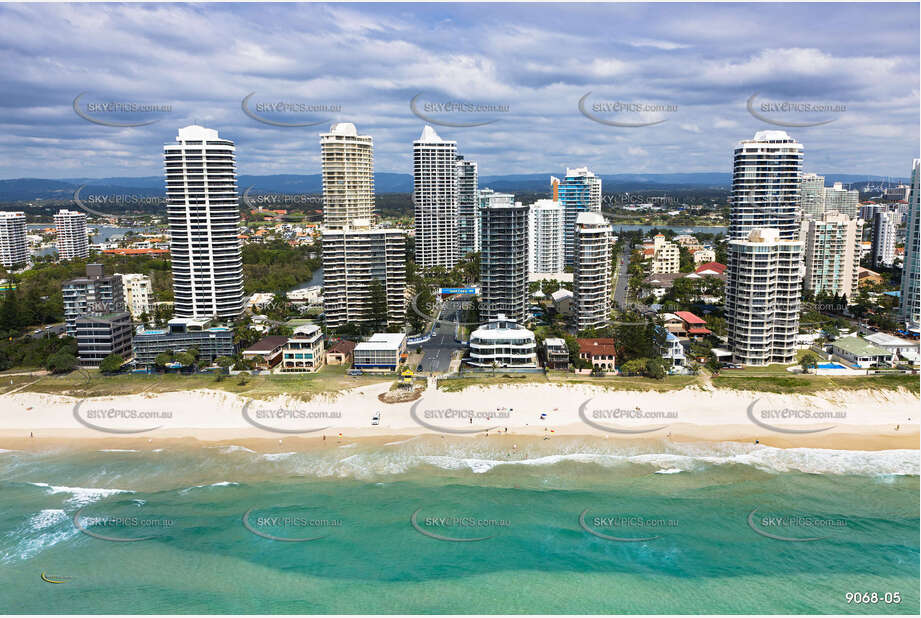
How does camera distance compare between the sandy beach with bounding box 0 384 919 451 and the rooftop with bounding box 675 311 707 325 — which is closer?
the sandy beach with bounding box 0 384 919 451

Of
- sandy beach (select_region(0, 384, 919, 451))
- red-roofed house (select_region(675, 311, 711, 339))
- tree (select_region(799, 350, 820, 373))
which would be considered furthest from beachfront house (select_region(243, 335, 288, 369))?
tree (select_region(799, 350, 820, 373))

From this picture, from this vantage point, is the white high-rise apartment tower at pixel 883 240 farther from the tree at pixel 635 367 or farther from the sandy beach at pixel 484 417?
the tree at pixel 635 367

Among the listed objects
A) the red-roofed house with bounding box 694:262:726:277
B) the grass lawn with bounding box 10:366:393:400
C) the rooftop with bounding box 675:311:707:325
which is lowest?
the grass lawn with bounding box 10:366:393:400

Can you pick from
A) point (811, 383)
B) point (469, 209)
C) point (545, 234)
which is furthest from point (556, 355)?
point (469, 209)

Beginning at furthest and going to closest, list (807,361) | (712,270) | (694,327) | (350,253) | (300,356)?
(712,270) → (350,253) → (694,327) → (300,356) → (807,361)

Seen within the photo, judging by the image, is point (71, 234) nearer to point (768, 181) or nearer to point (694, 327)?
point (694, 327)

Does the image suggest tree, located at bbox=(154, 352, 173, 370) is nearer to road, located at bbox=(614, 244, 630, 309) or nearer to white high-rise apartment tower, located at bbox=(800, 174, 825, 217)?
road, located at bbox=(614, 244, 630, 309)

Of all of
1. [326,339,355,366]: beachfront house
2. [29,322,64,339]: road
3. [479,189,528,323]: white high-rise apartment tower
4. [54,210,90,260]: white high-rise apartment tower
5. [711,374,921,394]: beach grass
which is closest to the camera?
[711,374,921,394]: beach grass

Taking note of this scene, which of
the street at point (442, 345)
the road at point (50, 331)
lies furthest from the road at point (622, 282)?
the road at point (50, 331)
